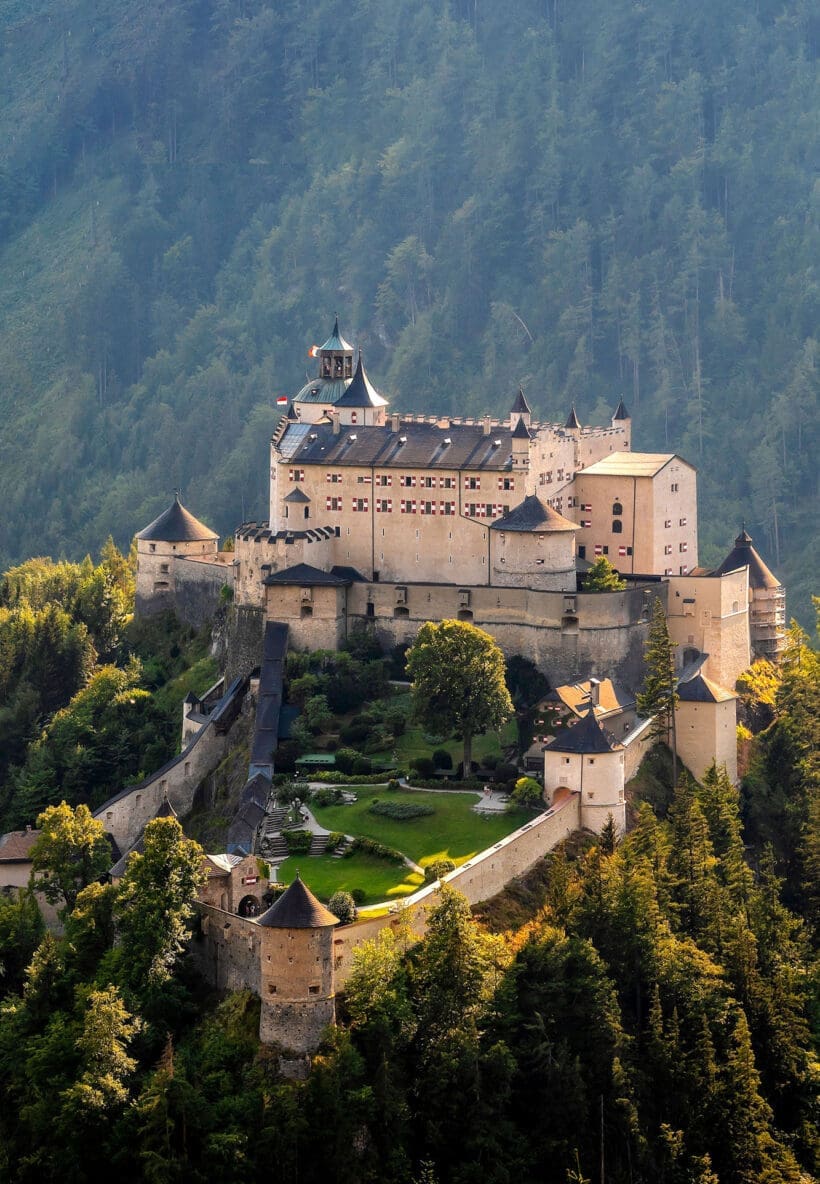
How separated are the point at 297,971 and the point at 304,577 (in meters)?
29.5

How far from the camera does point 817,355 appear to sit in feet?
546

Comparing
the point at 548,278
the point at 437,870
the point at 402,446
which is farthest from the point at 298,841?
the point at 548,278

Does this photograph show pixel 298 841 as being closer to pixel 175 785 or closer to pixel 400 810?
pixel 400 810

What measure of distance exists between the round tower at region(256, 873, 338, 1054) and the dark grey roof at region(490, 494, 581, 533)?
2857 cm

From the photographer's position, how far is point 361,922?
213 feet

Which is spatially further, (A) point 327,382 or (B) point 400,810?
(A) point 327,382

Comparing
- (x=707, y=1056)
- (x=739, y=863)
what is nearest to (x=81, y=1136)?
(x=707, y=1056)

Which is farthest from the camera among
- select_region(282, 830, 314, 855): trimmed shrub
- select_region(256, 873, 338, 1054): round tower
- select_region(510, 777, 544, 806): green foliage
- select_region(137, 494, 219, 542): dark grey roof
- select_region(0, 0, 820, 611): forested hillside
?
select_region(0, 0, 820, 611): forested hillside

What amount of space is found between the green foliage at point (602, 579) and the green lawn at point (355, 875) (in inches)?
750

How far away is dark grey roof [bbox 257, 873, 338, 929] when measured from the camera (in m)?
61.1

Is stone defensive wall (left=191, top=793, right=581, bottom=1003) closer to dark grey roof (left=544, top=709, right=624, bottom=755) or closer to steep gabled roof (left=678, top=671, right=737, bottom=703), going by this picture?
dark grey roof (left=544, top=709, right=624, bottom=755)

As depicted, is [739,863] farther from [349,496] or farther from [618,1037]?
[349,496]

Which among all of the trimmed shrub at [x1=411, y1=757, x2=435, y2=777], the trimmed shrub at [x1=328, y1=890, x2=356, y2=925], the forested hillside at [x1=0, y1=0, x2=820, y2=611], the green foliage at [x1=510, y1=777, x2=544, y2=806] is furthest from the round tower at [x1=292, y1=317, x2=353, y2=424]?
the forested hillside at [x1=0, y1=0, x2=820, y2=611]

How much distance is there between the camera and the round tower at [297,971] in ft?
201
